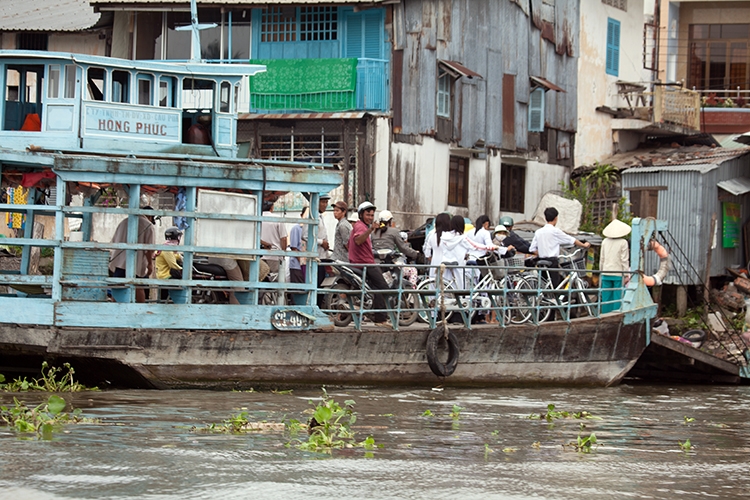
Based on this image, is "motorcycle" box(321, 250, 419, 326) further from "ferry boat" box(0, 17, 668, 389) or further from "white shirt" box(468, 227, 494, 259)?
"white shirt" box(468, 227, 494, 259)

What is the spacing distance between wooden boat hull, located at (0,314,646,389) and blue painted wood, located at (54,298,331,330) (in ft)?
0.26

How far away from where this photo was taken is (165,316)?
1138 centimetres

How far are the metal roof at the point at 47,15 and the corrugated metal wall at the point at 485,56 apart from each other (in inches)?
273

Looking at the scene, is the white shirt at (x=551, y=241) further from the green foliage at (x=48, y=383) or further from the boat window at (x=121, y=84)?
the green foliage at (x=48, y=383)

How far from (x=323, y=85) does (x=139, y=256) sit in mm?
8757

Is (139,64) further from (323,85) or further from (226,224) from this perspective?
(323,85)

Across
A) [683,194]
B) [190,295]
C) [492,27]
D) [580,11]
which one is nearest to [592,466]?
[190,295]

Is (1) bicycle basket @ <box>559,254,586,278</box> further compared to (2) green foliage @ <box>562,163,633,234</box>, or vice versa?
(2) green foliage @ <box>562,163,633,234</box>

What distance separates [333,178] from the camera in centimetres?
1212

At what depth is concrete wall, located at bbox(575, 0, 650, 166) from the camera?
87.0 feet

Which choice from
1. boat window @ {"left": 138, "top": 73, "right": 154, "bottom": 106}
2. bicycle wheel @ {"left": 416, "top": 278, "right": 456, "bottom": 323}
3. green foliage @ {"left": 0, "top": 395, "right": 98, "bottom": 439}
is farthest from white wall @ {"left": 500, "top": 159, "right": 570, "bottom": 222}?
green foliage @ {"left": 0, "top": 395, "right": 98, "bottom": 439}

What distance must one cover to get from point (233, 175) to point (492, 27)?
41.2ft

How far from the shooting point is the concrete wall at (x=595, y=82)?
2653 cm

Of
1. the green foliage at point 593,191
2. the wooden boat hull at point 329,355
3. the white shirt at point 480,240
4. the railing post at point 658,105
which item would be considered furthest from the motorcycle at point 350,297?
the railing post at point 658,105
